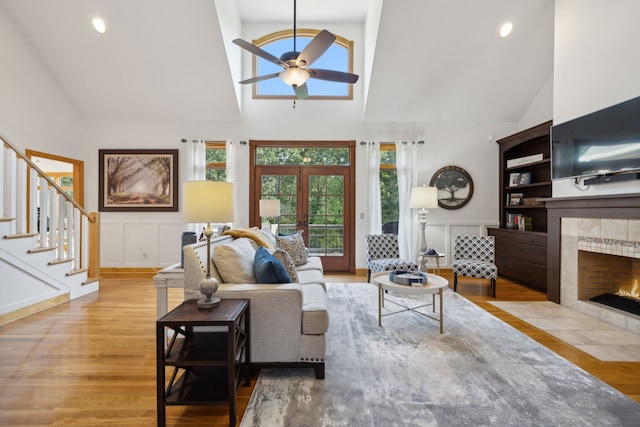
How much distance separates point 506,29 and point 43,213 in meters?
6.62

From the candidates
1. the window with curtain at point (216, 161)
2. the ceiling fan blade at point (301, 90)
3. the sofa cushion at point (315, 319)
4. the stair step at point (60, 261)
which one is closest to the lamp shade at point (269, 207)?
the window with curtain at point (216, 161)

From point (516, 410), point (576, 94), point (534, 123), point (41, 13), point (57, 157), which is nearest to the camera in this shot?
point (516, 410)

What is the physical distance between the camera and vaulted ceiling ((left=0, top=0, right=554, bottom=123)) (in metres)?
4.27

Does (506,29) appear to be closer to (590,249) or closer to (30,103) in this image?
(590,249)

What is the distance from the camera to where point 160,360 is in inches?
66.2

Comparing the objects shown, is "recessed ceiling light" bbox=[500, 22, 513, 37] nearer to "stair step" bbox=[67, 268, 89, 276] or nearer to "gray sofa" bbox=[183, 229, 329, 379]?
"gray sofa" bbox=[183, 229, 329, 379]

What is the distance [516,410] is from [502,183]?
→ 4.74m

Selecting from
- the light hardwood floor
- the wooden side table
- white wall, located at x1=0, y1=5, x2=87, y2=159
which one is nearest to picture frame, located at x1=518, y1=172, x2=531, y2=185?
the light hardwood floor

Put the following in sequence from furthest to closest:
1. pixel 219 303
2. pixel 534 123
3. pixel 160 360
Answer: pixel 534 123
pixel 219 303
pixel 160 360

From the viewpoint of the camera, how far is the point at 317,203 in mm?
5793

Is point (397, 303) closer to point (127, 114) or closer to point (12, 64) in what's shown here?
point (127, 114)

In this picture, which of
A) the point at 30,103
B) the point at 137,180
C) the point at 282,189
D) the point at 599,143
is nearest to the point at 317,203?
the point at 282,189

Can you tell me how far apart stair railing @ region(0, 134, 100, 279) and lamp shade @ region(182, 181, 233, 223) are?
2922 millimetres

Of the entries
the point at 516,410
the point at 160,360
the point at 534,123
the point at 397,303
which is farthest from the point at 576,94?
the point at 160,360
